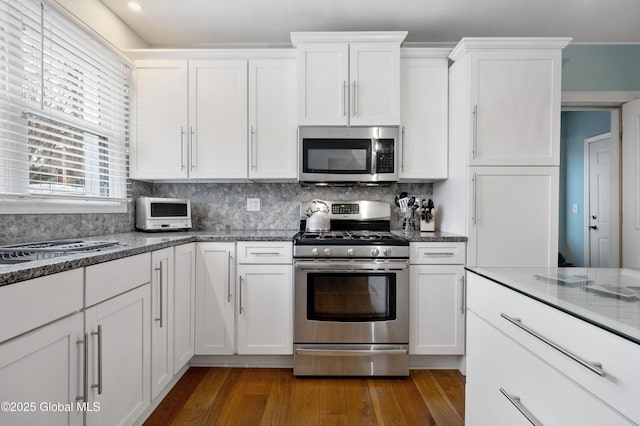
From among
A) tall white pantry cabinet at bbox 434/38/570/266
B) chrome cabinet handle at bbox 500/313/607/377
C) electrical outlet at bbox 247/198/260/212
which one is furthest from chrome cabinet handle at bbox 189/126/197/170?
chrome cabinet handle at bbox 500/313/607/377

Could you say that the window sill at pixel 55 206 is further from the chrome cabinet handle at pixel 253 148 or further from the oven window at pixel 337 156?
the oven window at pixel 337 156

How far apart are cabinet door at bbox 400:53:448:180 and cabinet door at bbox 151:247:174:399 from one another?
69.9 inches

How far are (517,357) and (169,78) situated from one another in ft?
9.11

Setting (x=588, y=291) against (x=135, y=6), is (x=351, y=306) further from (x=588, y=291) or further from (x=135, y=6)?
(x=135, y=6)

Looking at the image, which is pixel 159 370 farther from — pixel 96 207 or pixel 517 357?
pixel 517 357

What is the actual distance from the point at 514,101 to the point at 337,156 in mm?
1277

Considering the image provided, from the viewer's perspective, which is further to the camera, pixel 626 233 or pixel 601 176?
pixel 601 176

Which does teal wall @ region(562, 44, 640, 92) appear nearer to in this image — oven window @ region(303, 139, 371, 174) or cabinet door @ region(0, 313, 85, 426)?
oven window @ region(303, 139, 371, 174)

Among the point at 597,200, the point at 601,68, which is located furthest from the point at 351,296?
the point at 597,200

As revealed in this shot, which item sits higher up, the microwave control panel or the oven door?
the microwave control panel

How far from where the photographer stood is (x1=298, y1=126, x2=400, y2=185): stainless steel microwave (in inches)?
98.0

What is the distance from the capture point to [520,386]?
959mm

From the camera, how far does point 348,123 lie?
2471mm

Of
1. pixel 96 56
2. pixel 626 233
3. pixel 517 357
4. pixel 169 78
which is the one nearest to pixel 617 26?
pixel 626 233
